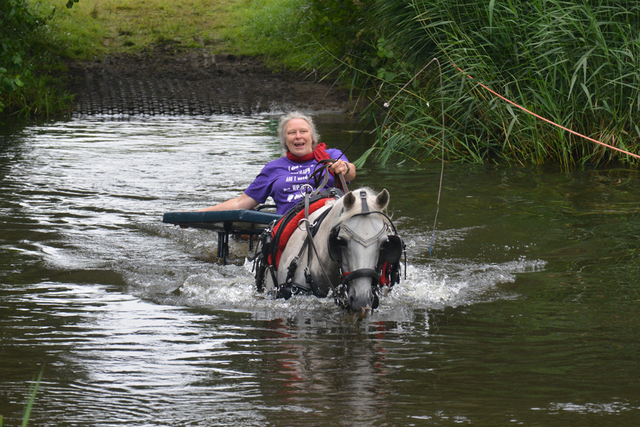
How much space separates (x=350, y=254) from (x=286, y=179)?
2.09m

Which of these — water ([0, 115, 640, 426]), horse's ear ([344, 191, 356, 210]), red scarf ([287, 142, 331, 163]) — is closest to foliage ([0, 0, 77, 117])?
water ([0, 115, 640, 426])

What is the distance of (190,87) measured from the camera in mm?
21438

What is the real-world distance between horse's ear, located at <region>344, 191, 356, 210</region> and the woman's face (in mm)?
1888

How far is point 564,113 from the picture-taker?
1094 cm

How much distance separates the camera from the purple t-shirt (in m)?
6.52

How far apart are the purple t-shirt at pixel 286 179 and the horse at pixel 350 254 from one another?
4.07 feet

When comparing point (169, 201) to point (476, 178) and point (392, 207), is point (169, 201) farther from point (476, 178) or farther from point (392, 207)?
point (476, 178)

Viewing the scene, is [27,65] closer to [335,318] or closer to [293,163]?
[293,163]

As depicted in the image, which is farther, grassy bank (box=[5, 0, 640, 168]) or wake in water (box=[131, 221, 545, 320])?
grassy bank (box=[5, 0, 640, 168])

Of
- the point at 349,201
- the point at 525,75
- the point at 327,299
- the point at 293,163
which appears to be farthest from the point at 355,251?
the point at 525,75

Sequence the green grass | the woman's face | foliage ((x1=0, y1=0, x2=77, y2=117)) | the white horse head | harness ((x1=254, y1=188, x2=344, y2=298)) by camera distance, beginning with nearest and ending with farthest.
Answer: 1. the white horse head
2. harness ((x1=254, y1=188, x2=344, y2=298))
3. the woman's face
4. foliage ((x1=0, y1=0, x2=77, y2=117))
5. the green grass

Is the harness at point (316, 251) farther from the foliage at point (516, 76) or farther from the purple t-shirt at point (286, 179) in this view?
the foliage at point (516, 76)

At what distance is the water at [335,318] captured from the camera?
12.3ft

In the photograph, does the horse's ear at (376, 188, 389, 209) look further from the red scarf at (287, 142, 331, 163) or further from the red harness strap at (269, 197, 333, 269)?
the red scarf at (287, 142, 331, 163)
